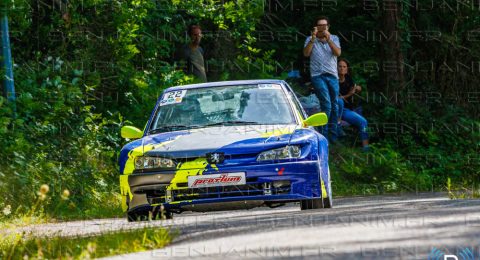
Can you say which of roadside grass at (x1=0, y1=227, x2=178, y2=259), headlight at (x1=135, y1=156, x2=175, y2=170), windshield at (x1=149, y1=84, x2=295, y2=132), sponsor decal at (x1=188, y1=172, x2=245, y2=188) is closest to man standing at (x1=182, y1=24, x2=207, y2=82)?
windshield at (x1=149, y1=84, x2=295, y2=132)

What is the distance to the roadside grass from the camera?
25.0 feet

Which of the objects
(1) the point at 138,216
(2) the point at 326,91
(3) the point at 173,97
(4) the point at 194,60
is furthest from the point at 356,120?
(1) the point at 138,216

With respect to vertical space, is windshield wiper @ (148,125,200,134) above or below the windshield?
below

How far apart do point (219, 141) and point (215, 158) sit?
0.75 feet

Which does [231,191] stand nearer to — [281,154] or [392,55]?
[281,154]

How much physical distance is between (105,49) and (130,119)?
4.46 ft

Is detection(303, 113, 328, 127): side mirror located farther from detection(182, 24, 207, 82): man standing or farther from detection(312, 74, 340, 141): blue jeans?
detection(182, 24, 207, 82): man standing

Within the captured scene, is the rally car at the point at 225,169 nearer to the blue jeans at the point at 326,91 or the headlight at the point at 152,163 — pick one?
the headlight at the point at 152,163

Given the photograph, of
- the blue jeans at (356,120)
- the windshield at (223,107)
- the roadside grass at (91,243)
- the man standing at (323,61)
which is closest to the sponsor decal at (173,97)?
the windshield at (223,107)

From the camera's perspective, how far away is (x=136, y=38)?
1931cm

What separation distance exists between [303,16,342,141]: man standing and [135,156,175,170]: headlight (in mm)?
7278

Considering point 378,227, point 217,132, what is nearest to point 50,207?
point 217,132

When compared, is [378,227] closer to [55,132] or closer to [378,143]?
[55,132]

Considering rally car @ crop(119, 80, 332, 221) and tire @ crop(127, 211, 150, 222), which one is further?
tire @ crop(127, 211, 150, 222)
